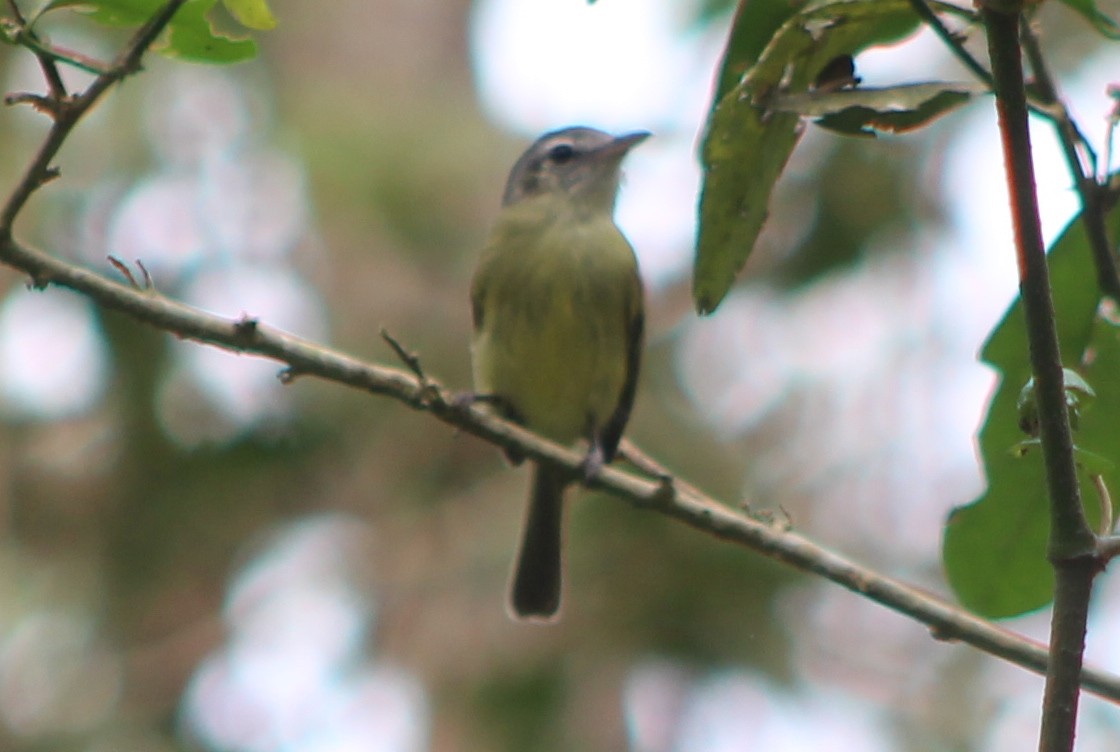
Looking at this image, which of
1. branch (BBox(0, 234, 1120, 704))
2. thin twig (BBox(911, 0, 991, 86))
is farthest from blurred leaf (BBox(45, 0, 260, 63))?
thin twig (BBox(911, 0, 991, 86))

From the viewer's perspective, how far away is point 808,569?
2.23 meters

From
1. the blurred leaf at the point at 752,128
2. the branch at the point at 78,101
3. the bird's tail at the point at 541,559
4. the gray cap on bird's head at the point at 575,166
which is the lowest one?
the bird's tail at the point at 541,559

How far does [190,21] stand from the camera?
160 centimetres

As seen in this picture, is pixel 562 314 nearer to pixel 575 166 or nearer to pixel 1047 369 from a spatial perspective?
pixel 575 166

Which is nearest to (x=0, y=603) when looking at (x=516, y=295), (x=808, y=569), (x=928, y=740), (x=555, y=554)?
→ (x=555, y=554)

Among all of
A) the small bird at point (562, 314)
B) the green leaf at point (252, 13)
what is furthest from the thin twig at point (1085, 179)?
the small bird at point (562, 314)

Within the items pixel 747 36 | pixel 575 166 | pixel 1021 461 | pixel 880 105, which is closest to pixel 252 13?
pixel 747 36

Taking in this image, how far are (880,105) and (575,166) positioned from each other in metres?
3.60

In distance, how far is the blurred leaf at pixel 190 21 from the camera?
5.16 ft

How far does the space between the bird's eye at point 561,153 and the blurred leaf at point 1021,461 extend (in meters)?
3.40

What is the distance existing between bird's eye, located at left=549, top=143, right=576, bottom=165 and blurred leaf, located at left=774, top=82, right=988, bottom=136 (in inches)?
139

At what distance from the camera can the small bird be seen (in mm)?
4410

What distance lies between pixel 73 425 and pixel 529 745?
9.46 feet

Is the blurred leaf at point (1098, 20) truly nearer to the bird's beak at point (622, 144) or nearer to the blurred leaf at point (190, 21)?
the blurred leaf at point (190, 21)
